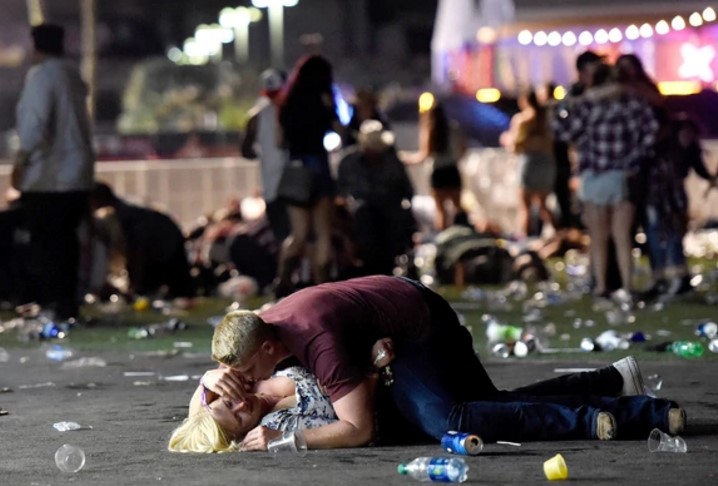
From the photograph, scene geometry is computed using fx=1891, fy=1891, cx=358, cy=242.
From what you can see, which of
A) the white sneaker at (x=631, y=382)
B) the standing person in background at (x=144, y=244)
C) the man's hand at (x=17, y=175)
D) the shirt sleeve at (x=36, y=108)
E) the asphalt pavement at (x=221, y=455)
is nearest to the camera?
the asphalt pavement at (x=221, y=455)

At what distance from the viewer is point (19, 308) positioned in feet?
49.7

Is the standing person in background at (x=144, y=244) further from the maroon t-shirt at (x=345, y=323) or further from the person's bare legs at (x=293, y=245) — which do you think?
the maroon t-shirt at (x=345, y=323)

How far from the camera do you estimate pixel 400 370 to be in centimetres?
734

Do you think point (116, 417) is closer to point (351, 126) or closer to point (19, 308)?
point (19, 308)

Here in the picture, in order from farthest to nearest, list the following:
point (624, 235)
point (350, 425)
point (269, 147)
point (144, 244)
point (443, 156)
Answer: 1. point (443, 156)
2. point (144, 244)
3. point (269, 147)
4. point (624, 235)
5. point (350, 425)

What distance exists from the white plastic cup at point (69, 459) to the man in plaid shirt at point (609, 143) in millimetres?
8197

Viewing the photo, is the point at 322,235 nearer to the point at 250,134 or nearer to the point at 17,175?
the point at 250,134

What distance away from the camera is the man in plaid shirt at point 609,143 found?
14664 millimetres

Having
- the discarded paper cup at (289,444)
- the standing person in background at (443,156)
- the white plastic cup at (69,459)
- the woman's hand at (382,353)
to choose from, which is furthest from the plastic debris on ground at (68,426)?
the standing person in background at (443,156)

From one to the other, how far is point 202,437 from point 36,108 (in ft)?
21.4

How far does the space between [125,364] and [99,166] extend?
10.9m

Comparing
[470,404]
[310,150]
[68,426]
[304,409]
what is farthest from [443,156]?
[304,409]

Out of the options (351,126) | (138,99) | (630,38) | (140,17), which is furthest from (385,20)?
(351,126)

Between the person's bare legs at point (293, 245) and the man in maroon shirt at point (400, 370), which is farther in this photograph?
the person's bare legs at point (293, 245)
